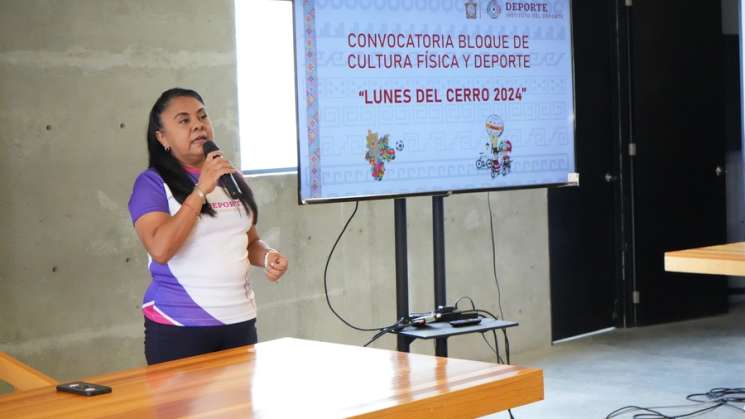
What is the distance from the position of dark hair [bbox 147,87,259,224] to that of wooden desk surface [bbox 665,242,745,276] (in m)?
1.65

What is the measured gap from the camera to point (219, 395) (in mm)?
2139

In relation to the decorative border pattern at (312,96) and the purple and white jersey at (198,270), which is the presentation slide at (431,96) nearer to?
the decorative border pattern at (312,96)

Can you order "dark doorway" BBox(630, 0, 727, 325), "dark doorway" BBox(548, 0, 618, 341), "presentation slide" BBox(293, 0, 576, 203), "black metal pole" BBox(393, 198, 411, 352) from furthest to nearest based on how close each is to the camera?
"dark doorway" BBox(630, 0, 727, 325), "dark doorway" BBox(548, 0, 618, 341), "black metal pole" BBox(393, 198, 411, 352), "presentation slide" BBox(293, 0, 576, 203)

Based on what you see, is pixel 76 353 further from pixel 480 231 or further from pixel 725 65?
pixel 725 65

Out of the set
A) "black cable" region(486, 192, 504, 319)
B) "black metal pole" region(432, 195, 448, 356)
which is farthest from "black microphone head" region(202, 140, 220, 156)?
"black cable" region(486, 192, 504, 319)

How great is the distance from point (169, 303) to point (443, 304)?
1446mm

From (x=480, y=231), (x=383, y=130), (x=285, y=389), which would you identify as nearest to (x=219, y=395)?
(x=285, y=389)

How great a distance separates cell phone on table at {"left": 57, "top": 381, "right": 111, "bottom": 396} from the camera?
2186 millimetres

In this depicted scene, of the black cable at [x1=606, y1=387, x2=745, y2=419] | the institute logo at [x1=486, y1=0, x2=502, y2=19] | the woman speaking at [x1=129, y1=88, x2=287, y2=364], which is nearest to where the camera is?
the woman speaking at [x1=129, y1=88, x2=287, y2=364]

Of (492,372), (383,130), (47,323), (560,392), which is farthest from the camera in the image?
(560,392)

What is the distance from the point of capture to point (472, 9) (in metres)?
4.19

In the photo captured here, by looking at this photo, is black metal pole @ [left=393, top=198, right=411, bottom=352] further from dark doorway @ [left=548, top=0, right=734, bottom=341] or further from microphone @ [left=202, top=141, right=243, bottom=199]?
dark doorway @ [left=548, top=0, right=734, bottom=341]

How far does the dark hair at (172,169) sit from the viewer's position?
293cm

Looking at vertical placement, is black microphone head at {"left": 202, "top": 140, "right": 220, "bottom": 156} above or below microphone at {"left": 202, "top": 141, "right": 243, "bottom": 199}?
above
